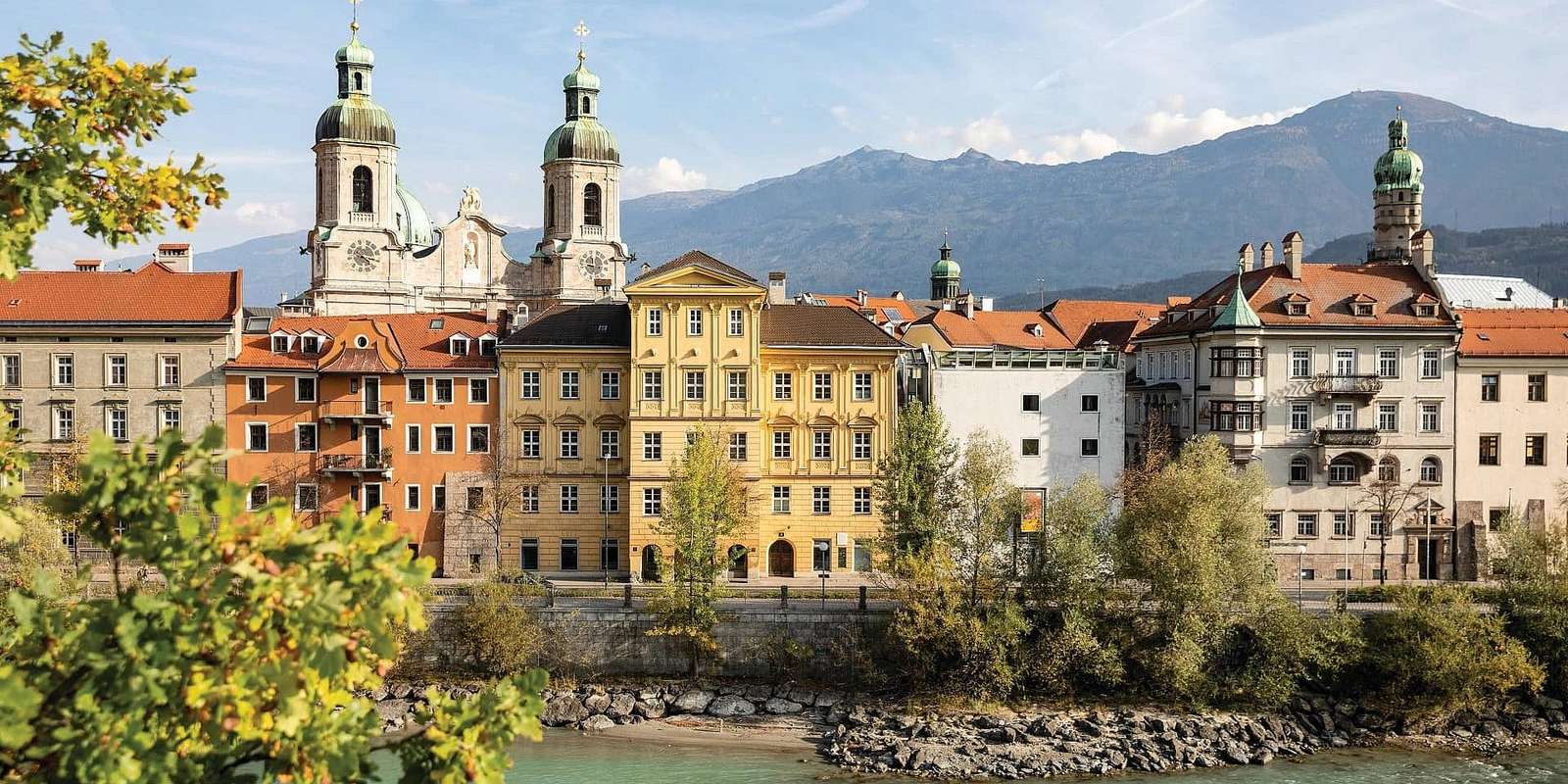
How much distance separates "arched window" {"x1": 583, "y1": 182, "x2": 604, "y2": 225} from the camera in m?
91.6

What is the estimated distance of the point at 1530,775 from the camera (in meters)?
33.3

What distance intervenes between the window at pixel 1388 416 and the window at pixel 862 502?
20382 millimetres

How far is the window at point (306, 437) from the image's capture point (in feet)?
155

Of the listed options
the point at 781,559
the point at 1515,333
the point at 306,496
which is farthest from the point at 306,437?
the point at 1515,333

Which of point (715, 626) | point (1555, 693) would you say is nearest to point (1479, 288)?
point (1555, 693)

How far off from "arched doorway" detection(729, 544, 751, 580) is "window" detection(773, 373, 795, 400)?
606 centimetres

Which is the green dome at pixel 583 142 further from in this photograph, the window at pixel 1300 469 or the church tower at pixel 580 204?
the window at pixel 1300 469

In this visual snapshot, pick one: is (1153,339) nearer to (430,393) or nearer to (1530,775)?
(1530,775)

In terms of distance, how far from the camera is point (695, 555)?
39062mm

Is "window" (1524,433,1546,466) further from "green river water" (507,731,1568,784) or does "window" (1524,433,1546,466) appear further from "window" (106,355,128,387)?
"window" (106,355,128,387)

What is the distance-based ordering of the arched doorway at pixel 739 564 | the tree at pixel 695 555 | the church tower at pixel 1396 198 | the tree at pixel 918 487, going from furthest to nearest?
1. the church tower at pixel 1396 198
2. the arched doorway at pixel 739 564
3. the tree at pixel 918 487
4. the tree at pixel 695 555

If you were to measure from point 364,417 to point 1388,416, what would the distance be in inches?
1579

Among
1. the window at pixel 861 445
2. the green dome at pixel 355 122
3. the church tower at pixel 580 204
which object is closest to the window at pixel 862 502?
the window at pixel 861 445

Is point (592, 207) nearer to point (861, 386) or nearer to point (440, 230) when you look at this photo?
point (440, 230)
